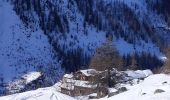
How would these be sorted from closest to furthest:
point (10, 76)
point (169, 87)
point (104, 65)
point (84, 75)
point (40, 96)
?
point (40, 96)
point (169, 87)
point (104, 65)
point (84, 75)
point (10, 76)

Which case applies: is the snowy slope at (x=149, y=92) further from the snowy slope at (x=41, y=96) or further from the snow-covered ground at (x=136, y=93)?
the snowy slope at (x=41, y=96)

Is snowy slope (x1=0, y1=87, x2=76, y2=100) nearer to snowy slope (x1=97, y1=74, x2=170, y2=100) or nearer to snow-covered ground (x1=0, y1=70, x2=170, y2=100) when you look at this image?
snow-covered ground (x1=0, y1=70, x2=170, y2=100)

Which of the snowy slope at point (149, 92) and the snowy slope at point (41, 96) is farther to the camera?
the snowy slope at point (149, 92)

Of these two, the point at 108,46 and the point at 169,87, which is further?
the point at 108,46

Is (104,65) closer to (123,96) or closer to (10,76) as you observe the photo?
(123,96)

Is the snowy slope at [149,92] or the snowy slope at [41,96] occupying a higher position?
the snowy slope at [41,96]

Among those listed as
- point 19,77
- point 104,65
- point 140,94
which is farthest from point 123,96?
point 19,77

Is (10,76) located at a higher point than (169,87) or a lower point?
lower

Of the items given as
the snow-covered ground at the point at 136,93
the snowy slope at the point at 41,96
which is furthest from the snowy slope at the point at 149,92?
the snowy slope at the point at 41,96

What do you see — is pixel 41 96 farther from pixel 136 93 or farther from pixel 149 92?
pixel 149 92

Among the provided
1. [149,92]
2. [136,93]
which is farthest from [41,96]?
[149,92]

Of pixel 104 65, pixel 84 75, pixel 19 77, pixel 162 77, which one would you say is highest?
pixel 162 77
